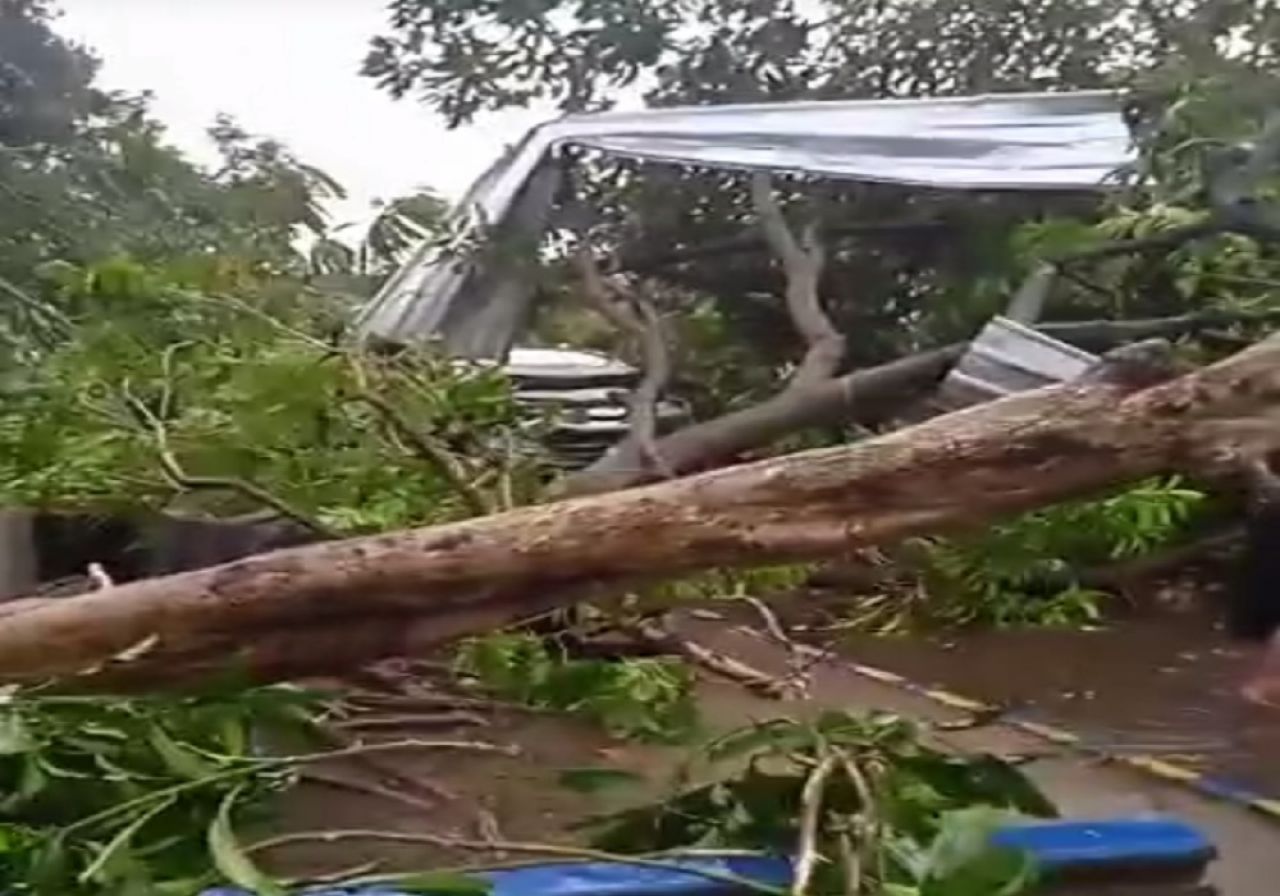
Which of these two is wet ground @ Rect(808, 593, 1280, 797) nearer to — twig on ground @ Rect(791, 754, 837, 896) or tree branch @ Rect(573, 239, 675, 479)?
tree branch @ Rect(573, 239, 675, 479)

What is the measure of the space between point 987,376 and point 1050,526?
0.20 metres

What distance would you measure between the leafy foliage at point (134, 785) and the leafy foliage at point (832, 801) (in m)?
0.18

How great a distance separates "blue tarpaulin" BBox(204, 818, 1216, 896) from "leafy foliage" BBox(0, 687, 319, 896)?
0.04 metres

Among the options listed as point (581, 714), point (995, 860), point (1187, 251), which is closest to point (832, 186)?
point (1187, 251)

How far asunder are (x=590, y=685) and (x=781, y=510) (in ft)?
1.37

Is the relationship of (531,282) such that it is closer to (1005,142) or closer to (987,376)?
(1005,142)

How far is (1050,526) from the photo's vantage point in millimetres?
1191

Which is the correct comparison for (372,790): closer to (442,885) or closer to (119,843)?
(119,843)

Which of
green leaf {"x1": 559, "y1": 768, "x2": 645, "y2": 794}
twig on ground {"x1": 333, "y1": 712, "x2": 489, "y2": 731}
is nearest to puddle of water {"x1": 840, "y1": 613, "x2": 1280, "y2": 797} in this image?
twig on ground {"x1": 333, "y1": 712, "x2": 489, "y2": 731}

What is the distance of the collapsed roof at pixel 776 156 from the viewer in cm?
218

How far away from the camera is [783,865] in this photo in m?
0.74

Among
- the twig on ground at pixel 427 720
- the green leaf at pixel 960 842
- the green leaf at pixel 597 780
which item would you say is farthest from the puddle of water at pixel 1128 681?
the green leaf at pixel 960 842

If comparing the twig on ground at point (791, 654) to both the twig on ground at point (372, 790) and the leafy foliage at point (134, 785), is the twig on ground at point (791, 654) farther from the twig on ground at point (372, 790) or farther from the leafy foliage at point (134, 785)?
the leafy foliage at point (134, 785)

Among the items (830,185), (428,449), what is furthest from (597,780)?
(830,185)
